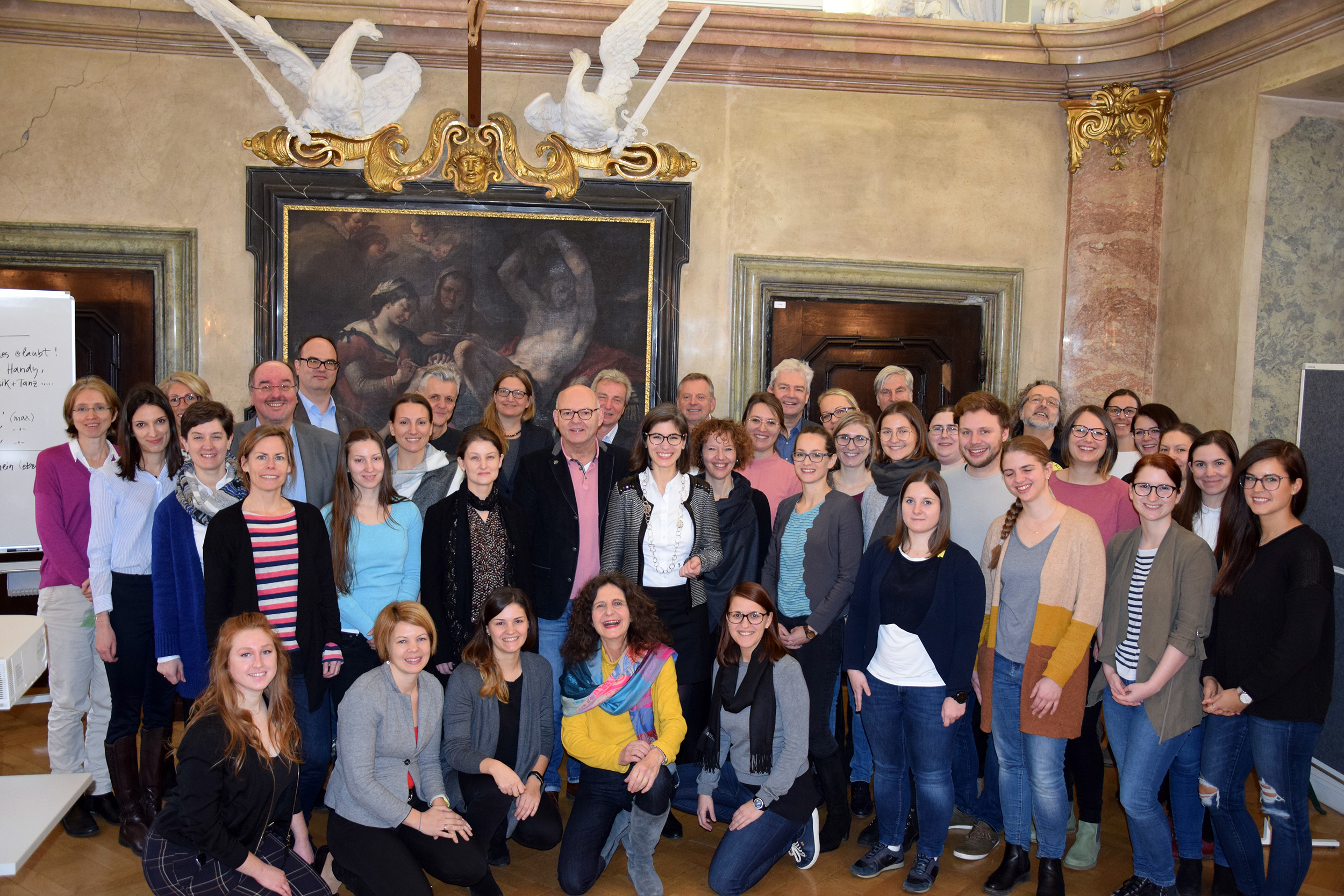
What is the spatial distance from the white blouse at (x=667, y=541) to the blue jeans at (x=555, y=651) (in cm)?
42

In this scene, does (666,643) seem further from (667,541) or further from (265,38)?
(265,38)

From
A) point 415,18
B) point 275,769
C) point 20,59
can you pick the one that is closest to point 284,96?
point 415,18

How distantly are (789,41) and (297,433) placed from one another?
3795 mm

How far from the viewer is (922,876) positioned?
362 centimetres

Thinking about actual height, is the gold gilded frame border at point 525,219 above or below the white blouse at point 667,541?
above

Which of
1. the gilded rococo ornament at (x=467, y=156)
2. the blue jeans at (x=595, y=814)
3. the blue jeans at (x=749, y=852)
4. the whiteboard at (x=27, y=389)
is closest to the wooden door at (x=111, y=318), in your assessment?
the whiteboard at (x=27, y=389)

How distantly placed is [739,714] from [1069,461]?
5.87 ft

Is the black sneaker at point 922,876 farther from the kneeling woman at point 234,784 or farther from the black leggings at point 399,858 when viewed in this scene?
the kneeling woman at point 234,784

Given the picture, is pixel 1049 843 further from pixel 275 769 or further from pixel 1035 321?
pixel 1035 321

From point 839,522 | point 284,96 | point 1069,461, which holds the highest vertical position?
point 284,96

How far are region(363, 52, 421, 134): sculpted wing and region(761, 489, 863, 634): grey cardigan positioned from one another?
3.71m

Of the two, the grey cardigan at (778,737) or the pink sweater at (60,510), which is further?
the pink sweater at (60,510)

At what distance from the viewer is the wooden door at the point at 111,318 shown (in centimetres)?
572

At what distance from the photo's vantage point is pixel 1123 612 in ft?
11.4
